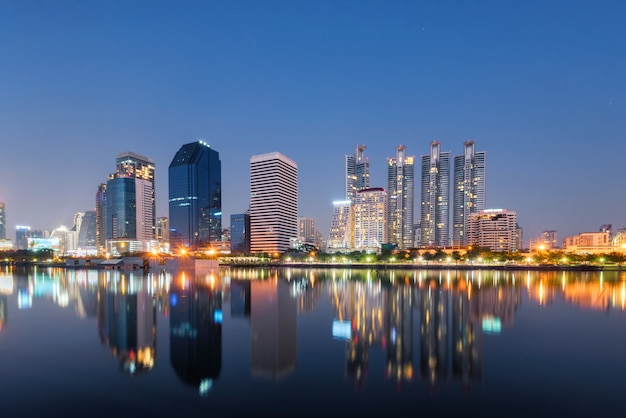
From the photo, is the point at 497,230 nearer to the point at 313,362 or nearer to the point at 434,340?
the point at 434,340

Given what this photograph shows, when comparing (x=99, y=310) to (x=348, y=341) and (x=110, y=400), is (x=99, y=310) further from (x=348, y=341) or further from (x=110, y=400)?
(x=348, y=341)

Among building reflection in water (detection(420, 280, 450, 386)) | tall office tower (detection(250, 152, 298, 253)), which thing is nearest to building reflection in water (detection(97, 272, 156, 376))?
building reflection in water (detection(420, 280, 450, 386))

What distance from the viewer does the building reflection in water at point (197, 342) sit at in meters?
13.6

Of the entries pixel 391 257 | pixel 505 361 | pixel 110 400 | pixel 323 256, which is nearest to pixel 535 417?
pixel 505 361

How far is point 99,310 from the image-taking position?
28750 mm

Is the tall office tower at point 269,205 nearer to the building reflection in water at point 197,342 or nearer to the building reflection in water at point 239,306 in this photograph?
the building reflection in water at point 239,306

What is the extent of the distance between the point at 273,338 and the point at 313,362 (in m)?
4.99

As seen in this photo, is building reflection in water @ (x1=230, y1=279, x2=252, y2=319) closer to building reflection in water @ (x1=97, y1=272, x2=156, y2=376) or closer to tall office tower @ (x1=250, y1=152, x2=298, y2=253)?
building reflection in water @ (x1=97, y1=272, x2=156, y2=376)

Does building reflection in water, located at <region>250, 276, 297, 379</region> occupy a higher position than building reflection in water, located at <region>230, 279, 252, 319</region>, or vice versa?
Answer: building reflection in water, located at <region>250, 276, 297, 379</region>

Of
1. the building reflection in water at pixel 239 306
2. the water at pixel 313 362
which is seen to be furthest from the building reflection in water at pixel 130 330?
the building reflection in water at pixel 239 306

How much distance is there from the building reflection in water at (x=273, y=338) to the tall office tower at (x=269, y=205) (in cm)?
14458

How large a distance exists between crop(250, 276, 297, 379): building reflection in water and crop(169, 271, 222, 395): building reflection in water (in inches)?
73.2

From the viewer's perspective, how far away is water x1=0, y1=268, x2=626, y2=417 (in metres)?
10.9

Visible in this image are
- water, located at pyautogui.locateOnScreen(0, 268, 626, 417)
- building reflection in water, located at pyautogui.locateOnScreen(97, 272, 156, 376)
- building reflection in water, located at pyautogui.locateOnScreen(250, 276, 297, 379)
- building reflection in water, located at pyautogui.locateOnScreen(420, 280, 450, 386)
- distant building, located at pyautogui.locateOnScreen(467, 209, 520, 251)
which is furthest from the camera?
distant building, located at pyautogui.locateOnScreen(467, 209, 520, 251)
